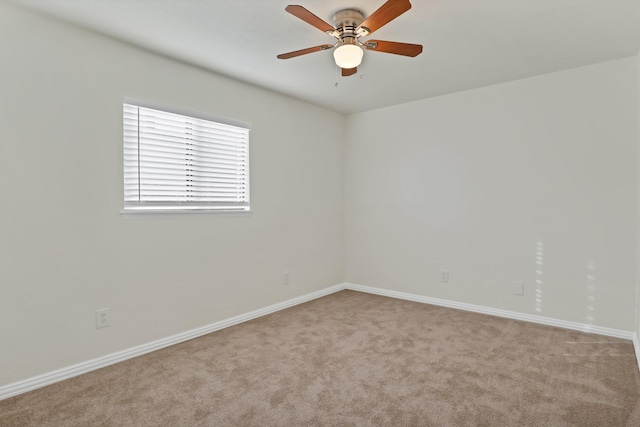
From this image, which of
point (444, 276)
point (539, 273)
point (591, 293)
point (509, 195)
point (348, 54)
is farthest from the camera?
point (444, 276)

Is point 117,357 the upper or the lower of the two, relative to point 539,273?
lower

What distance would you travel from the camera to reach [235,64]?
3.10m

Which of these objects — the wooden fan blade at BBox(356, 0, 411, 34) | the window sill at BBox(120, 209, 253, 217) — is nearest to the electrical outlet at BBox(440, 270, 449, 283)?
the window sill at BBox(120, 209, 253, 217)

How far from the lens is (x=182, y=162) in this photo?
311 cm

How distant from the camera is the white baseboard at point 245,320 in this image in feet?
7.52

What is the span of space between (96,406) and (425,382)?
193cm

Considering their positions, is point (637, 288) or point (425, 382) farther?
point (637, 288)

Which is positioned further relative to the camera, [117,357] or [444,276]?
[444,276]

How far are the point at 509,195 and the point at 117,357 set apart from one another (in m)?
3.67

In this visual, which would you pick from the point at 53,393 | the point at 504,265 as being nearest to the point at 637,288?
the point at 504,265

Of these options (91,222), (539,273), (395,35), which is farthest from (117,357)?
(539,273)

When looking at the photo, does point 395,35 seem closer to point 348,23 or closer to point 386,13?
point 348,23

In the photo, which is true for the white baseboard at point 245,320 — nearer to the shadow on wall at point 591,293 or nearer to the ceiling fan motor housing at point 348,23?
the shadow on wall at point 591,293

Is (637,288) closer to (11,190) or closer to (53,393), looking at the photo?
(53,393)
